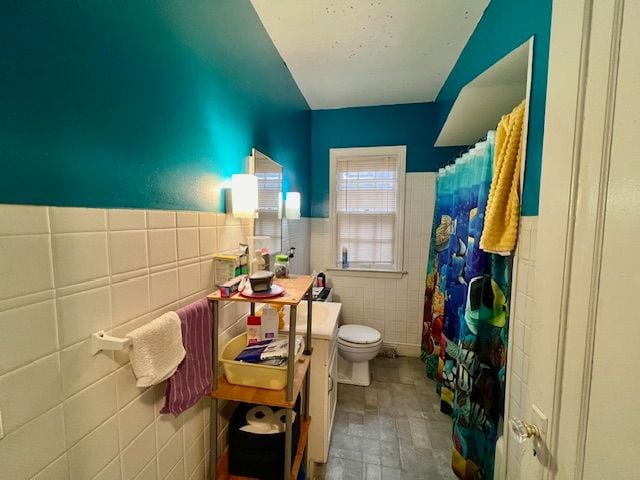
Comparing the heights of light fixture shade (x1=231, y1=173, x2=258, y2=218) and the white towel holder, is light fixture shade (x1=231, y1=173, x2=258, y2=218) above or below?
above

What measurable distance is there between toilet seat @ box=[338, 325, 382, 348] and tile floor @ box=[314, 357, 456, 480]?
39 centimetres

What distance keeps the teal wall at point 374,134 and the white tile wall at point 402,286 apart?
18 cm

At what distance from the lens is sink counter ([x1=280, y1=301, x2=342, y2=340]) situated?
1436 millimetres

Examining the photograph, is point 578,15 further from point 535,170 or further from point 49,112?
point 49,112

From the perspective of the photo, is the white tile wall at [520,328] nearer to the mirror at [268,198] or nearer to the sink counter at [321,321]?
the sink counter at [321,321]

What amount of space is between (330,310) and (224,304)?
80 cm

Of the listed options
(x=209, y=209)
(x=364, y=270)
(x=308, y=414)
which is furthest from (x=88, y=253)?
(x=364, y=270)

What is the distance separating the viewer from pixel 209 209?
43.8 inches

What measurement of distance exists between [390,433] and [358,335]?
0.71 m

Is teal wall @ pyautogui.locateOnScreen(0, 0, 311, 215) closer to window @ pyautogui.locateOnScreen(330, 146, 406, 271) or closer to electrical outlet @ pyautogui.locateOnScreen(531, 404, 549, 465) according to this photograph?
electrical outlet @ pyautogui.locateOnScreen(531, 404, 549, 465)

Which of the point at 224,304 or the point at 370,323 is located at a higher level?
the point at 224,304

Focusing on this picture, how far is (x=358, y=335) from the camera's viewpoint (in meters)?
2.28

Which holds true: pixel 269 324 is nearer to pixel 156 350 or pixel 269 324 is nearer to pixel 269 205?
pixel 156 350

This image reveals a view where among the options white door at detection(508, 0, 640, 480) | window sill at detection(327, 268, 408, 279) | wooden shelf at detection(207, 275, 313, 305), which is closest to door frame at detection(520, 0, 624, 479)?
white door at detection(508, 0, 640, 480)
